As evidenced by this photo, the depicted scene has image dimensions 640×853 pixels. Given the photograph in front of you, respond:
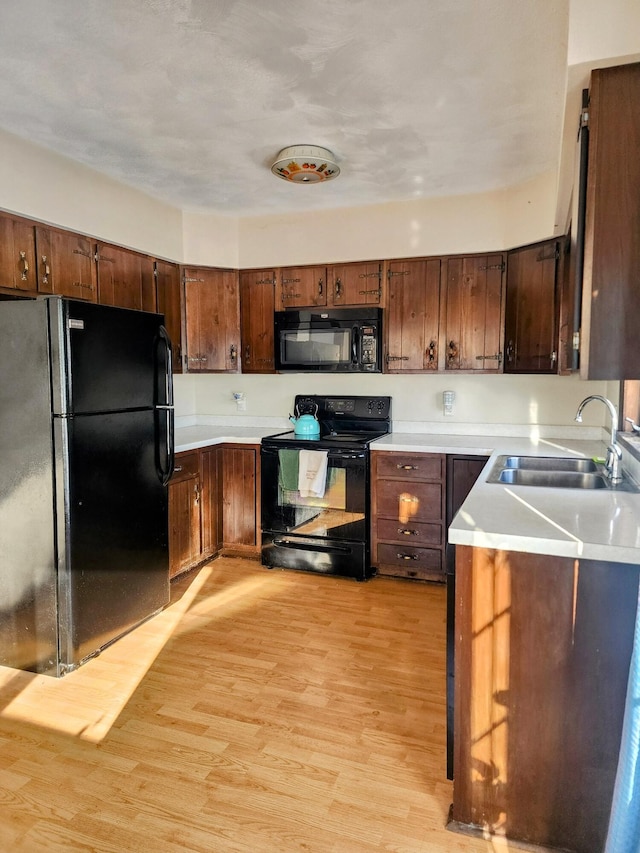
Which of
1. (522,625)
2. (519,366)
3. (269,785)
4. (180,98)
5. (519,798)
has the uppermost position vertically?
(180,98)

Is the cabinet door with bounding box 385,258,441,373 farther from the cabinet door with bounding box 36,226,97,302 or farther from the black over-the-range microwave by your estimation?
the cabinet door with bounding box 36,226,97,302

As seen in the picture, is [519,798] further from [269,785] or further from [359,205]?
[359,205]

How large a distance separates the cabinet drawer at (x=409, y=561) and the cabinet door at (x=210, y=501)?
119 cm

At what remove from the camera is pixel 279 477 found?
3742 millimetres

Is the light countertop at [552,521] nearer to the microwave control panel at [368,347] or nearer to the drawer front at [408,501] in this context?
the drawer front at [408,501]

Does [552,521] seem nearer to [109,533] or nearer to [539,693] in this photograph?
[539,693]

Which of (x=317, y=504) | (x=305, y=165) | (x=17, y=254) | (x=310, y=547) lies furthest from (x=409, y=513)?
(x=17, y=254)

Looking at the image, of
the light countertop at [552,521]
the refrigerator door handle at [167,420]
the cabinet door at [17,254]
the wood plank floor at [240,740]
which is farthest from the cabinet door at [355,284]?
the wood plank floor at [240,740]

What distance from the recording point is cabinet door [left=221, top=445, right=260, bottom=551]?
3883mm

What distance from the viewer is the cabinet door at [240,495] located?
3.88 meters

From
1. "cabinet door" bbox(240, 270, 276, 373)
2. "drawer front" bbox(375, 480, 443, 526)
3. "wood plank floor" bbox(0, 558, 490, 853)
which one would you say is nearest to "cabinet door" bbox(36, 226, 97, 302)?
"cabinet door" bbox(240, 270, 276, 373)

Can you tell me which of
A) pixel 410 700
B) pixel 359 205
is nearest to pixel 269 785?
pixel 410 700

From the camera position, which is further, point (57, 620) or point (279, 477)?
point (279, 477)

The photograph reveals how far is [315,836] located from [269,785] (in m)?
0.26
